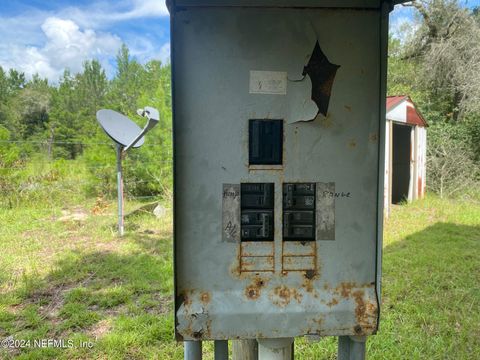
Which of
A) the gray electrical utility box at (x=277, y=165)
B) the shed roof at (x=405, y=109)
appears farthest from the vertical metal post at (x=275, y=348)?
the shed roof at (x=405, y=109)

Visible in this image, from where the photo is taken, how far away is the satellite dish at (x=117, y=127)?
5.20 meters

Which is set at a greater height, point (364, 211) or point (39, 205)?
point (364, 211)

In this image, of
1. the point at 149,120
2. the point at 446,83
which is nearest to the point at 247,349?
the point at 149,120

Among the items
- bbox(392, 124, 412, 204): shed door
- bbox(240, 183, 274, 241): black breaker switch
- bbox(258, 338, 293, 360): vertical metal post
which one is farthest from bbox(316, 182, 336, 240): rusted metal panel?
bbox(392, 124, 412, 204): shed door

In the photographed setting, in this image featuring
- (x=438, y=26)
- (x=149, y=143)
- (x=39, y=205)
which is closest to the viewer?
(x=39, y=205)

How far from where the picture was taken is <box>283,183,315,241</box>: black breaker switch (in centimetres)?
115

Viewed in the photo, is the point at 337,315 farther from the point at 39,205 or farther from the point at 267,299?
the point at 39,205

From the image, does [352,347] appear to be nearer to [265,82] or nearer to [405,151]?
[265,82]

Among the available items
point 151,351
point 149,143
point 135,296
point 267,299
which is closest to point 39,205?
point 149,143

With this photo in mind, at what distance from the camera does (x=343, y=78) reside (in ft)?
3.77

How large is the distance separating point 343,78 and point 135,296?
288cm

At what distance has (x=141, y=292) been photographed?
3.47 m

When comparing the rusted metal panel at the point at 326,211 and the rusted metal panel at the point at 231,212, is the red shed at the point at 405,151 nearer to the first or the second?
the rusted metal panel at the point at 326,211

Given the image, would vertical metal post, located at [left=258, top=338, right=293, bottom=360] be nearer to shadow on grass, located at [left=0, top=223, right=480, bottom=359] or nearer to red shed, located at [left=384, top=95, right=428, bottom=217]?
shadow on grass, located at [left=0, top=223, right=480, bottom=359]
